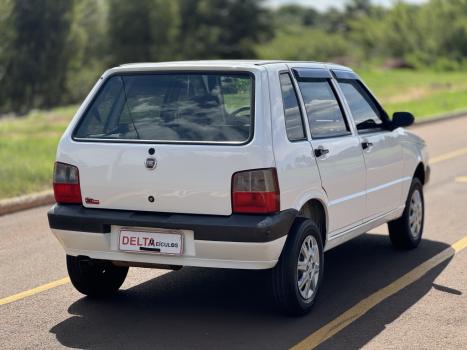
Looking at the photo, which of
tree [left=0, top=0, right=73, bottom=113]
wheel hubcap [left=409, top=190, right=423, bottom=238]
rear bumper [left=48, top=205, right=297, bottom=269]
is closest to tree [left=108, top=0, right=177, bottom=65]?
tree [left=0, top=0, right=73, bottom=113]

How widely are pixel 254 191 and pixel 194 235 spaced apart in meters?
0.47

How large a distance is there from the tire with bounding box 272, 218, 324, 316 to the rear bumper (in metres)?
0.10

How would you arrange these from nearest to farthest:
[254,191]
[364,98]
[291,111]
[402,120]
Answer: [254,191]
[291,111]
[364,98]
[402,120]

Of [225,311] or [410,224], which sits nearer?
[225,311]

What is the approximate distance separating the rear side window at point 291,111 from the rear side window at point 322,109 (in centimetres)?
15

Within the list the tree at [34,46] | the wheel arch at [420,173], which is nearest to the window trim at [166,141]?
the wheel arch at [420,173]

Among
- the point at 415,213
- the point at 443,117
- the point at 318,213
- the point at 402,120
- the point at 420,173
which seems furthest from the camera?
the point at 443,117

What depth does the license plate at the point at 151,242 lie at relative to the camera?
5820 mm

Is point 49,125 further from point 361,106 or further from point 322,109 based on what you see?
point 322,109

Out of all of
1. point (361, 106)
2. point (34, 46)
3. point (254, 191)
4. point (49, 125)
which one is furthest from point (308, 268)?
point (34, 46)

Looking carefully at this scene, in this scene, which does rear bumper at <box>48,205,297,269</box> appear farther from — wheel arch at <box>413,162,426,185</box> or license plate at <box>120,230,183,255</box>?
wheel arch at <box>413,162,426,185</box>

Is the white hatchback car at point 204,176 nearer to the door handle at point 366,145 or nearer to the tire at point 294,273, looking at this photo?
the tire at point 294,273

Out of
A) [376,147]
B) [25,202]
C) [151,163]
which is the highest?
[151,163]

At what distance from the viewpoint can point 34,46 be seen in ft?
196
